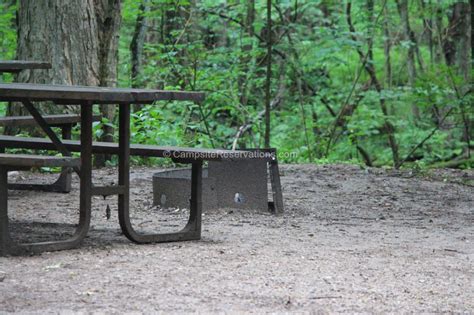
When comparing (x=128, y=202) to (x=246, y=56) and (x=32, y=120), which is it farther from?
(x=246, y=56)

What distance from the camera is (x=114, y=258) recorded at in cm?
479

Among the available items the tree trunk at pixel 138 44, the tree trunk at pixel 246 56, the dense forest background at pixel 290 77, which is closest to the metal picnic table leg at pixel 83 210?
the dense forest background at pixel 290 77

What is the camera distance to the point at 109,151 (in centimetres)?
578

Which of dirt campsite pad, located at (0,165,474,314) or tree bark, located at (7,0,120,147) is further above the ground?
tree bark, located at (7,0,120,147)

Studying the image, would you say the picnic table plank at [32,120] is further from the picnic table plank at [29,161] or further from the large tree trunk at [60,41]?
the picnic table plank at [29,161]

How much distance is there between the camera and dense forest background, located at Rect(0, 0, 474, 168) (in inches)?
474

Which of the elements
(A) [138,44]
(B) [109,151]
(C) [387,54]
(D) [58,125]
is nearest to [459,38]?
(C) [387,54]

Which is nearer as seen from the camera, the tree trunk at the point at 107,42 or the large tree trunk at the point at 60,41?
the large tree trunk at the point at 60,41

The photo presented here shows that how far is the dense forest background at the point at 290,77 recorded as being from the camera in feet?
39.5

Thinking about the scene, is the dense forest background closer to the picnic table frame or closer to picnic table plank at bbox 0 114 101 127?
picnic table plank at bbox 0 114 101 127

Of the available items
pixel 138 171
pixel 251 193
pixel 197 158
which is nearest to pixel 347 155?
pixel 138 171

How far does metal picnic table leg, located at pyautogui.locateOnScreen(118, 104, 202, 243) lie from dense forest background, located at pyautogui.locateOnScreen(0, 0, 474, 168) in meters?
3.95

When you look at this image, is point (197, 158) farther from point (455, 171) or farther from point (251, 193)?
point (455, 171)

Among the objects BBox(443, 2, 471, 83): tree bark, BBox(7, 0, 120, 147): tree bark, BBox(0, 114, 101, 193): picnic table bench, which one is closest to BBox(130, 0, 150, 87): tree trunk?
BBox(7, 0, 120, 147): tree bark
